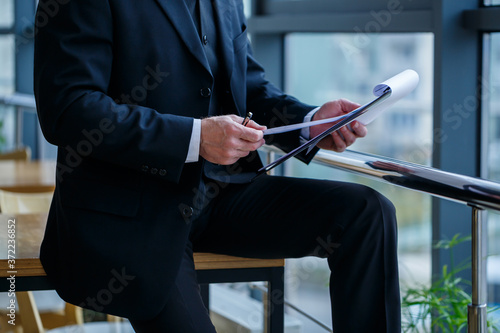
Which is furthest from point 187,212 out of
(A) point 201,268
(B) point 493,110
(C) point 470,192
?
(B) point 493,110

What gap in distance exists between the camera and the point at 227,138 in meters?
1.30

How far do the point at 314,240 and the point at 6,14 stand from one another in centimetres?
550

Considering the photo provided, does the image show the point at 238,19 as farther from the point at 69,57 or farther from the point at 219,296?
the point at 219,296

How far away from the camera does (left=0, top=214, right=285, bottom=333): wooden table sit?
1477mm

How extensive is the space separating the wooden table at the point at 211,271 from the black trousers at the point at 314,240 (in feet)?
0.11

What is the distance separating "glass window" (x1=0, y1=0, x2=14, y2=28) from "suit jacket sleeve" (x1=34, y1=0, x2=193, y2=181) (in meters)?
5.23

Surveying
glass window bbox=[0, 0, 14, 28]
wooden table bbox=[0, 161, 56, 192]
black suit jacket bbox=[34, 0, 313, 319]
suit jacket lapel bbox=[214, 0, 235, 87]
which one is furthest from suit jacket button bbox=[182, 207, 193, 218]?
glass window bbox=[0, 0, 14, 28]

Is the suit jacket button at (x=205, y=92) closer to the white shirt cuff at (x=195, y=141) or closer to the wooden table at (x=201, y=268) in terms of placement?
the white shirt cuff at (x=195, y=141)

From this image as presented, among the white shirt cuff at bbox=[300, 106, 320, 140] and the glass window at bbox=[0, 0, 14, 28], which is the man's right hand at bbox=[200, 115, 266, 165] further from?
the glass window at bbox=[0, 0, 14, 28]

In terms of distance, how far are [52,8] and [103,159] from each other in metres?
0.31

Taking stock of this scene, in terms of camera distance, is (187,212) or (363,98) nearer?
(187,212)

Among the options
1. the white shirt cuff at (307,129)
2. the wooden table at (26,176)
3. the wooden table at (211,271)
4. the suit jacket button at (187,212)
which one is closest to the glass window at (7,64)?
the wooden table at (26,176)

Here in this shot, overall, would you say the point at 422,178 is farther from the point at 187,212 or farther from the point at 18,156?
the point at 18,156

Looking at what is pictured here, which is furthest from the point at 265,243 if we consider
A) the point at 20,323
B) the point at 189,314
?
the point at 20,323
